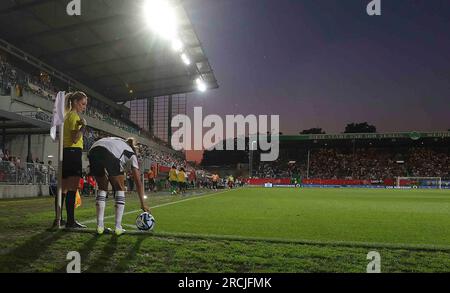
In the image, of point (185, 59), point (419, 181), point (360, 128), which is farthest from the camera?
point (360, 128)

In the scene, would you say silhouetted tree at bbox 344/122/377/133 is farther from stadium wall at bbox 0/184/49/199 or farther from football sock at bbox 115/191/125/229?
football sock at bbox 115/191/125/229

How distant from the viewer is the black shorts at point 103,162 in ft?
19.5

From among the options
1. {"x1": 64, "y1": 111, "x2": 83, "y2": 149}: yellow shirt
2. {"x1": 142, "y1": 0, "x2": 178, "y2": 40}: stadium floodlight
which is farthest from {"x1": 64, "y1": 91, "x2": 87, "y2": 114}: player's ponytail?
{"x1": 142, "y1": 0, "x2": 178, "y2": 40}: stadium floodlight

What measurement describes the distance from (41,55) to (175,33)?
1197 cm

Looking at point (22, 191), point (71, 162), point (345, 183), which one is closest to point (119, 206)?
point (71, 162)

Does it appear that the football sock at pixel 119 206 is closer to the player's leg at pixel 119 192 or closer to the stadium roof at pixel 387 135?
the player's leg at pixel 119 192

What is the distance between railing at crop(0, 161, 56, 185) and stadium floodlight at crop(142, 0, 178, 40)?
41.1 ft

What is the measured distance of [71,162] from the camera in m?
6.49

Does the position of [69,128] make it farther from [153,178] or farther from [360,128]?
[360,128]

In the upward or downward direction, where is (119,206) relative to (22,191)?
upward

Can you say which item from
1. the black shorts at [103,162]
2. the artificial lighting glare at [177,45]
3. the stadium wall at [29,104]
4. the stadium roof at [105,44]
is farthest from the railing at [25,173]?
the artificial lighting glare at [177,45]

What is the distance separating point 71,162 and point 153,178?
24.6 m
